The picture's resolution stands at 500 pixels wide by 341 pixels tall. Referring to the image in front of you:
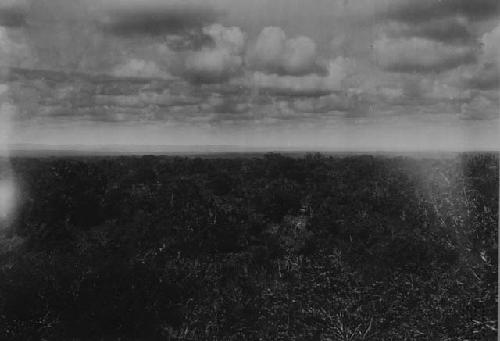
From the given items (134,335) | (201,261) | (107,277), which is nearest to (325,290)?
(201,261)

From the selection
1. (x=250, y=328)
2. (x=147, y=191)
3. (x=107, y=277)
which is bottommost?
(x=250, y=328)

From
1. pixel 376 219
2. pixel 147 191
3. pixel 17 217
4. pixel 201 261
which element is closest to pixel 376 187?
pixel 376 219

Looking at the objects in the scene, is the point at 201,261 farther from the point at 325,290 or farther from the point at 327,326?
the point at 327,326

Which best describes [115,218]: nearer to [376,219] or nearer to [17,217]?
[17,217]

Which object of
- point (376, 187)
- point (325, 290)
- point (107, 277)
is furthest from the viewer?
point (376, 187)

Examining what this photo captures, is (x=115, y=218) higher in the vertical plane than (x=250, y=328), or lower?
higher

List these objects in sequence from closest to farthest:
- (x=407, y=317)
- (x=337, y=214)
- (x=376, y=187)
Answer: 1. (x=407, y=317)
2. (x=337, y=214)
3. (x=376, y=187)

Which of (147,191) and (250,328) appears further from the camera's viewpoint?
(147,191)
